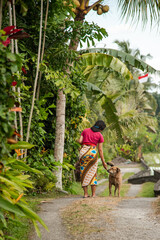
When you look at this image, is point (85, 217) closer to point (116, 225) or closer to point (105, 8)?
point (116, 225)

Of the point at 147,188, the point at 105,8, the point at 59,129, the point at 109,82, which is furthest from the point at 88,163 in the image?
the point at 109,82

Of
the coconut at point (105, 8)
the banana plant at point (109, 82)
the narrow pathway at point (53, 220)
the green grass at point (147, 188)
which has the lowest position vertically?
the green grass at point (147, 188)

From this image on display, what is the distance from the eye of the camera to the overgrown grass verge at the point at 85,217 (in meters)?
3.97

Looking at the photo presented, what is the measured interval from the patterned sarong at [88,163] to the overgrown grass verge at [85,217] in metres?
1.13

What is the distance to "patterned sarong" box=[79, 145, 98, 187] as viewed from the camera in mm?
6977

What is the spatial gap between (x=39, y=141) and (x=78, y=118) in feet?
7.25

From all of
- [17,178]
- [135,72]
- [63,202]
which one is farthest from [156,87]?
[17,178]

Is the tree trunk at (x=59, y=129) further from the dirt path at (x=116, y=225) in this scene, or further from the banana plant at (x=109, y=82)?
the dirt path at (x=116, y=225)

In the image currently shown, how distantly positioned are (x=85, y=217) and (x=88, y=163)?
8.13 ft

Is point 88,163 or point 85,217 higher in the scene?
point 88,163

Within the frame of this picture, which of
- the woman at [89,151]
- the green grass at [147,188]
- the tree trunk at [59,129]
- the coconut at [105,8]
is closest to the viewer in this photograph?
the woman at [89,151]

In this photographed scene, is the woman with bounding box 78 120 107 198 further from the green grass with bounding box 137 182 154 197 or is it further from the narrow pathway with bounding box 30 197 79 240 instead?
the green grass with bounding box 137 182 154 197

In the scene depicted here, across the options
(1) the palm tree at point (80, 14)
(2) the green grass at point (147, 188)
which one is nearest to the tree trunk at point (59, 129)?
(1) the palm tree at point (80, 14)

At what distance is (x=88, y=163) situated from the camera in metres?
7.03
